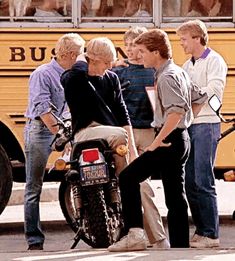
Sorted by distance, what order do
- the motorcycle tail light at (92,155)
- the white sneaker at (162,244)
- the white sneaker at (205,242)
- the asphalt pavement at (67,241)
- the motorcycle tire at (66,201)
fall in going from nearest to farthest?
the asphalt pavement at (67,241), the motorcycle tail light at (92,155), the white sneaker at (162,244), the white sneaker at (205,242), the motorcycle tire at (66,201)

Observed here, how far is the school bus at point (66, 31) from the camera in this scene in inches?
414

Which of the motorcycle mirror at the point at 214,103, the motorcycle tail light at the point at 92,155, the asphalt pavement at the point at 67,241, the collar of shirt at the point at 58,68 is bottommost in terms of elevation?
the asphalt pavement at the point at 67,241

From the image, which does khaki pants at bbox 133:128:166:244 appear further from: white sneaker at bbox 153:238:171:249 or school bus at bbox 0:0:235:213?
school bus at bbox 0:0:235:213

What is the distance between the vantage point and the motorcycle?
27.1 feet

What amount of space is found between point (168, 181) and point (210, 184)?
3.22ft

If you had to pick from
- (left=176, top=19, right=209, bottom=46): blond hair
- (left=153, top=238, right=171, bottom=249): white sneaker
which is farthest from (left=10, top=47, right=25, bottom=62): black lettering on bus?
(left=153, top=238, right=171, bottom=249): white sneaker

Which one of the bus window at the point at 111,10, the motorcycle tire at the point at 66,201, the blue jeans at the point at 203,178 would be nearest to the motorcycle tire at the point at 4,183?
the motorcycle tire at the point at 66,201

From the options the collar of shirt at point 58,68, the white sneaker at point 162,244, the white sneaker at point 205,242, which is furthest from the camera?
the collar of shirt at point 58,68

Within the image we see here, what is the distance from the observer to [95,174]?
27.1 ft

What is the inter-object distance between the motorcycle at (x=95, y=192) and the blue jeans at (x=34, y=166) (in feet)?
2.19

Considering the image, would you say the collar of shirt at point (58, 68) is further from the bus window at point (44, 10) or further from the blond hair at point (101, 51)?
the bus window at point (44, 10)

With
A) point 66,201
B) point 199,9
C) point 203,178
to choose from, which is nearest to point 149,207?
point 203,178

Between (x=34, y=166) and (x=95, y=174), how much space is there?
1005 mm

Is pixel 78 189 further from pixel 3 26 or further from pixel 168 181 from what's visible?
pixel 3 26
